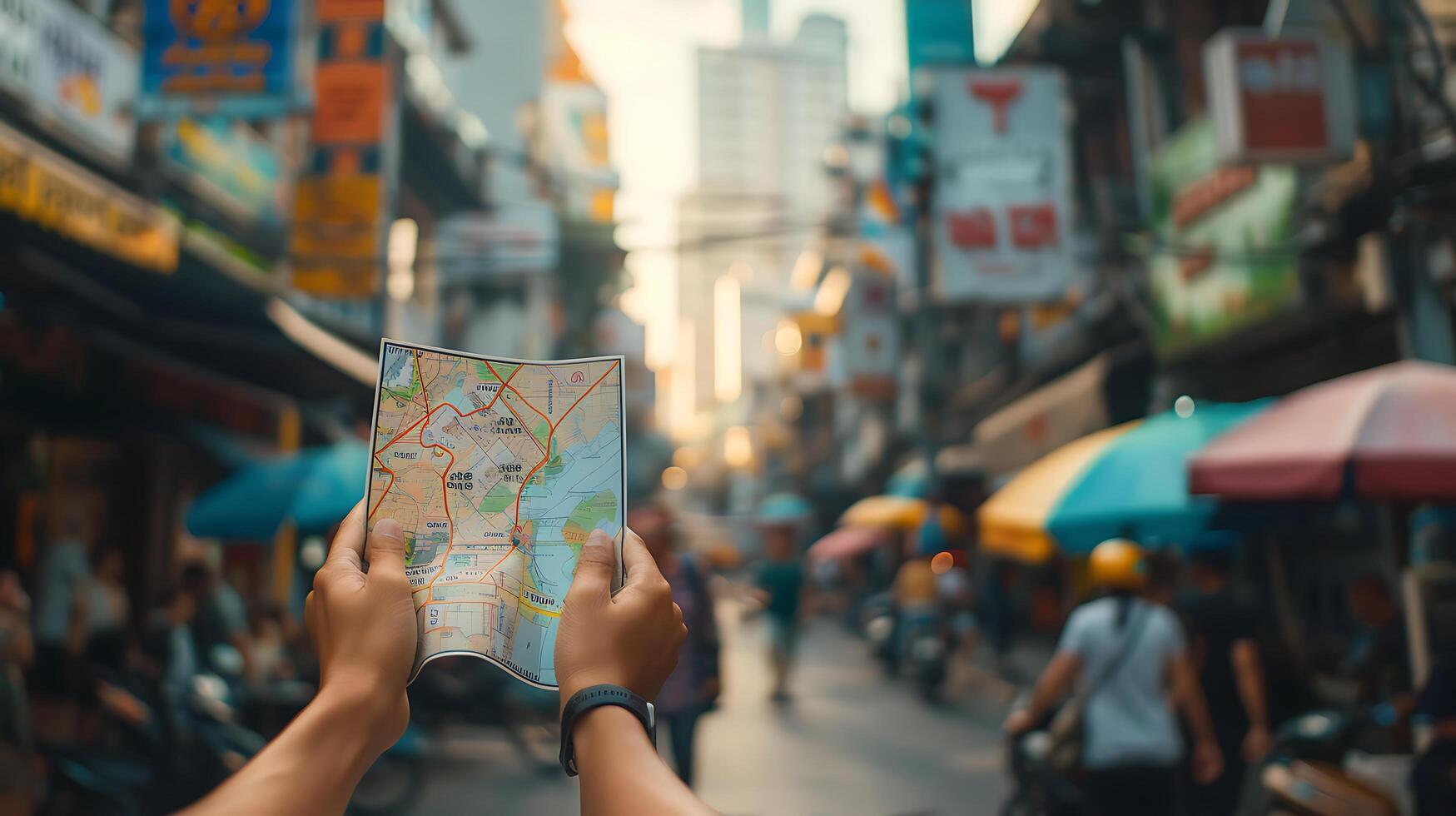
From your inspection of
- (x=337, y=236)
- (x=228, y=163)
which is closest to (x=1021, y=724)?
(x=337, y=236)

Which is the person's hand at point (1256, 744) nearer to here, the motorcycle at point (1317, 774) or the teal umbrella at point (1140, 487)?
the motorcycle at point (1317, 774)

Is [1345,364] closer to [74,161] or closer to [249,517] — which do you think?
[249,517]

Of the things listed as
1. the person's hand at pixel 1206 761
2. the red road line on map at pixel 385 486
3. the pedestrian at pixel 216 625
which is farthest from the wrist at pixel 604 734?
the pedestrian at pixel 216 625

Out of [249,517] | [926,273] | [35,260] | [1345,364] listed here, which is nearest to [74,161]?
[35,260]

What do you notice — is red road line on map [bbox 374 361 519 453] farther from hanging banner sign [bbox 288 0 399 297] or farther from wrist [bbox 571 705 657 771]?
hanging banner sign [bbox 288 0 399 297]

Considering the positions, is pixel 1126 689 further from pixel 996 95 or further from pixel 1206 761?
pixel 996 95

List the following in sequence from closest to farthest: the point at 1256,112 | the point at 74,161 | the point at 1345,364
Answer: the point at 1256,112, the point at 74,161, the point at 1345,364
